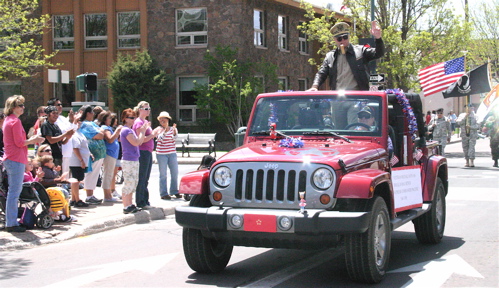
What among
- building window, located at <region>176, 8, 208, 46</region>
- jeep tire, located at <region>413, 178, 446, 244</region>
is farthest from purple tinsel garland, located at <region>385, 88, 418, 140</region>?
A: building window, located at <region>176, 8, 208, 46</region>

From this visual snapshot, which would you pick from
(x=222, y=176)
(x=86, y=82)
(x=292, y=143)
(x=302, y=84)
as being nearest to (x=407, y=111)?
(x=292, y=143)

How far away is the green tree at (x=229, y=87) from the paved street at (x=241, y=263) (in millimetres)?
19827

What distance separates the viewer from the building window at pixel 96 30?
3284 centimetres

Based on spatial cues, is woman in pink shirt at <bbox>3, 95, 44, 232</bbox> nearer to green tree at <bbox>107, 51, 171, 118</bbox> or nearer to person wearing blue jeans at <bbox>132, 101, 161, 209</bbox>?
person wearing blue jeans at <bbox>132, 101, 161, 209</bbox>

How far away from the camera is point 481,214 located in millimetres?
11258

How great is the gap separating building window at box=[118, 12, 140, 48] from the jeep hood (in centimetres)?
2615

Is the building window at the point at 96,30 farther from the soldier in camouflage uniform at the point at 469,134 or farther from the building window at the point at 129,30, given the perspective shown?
the soldier in camouflage uniform at the point at 469,134

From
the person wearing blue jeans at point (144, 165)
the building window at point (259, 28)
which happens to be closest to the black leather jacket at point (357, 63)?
the person wearing blue jeans at point (144, 165)

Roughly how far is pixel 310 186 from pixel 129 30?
27.8 meters

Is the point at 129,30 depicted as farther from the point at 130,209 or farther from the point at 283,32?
the point at 130,209

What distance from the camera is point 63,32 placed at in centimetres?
3356

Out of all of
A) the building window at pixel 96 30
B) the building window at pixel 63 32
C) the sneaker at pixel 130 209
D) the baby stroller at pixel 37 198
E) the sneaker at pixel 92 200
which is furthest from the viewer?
the building window at pixel 63 32

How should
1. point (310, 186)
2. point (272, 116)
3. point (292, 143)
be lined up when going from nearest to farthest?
1. point (310, 186)
2. point (292, 143)
3. point (272, 116)

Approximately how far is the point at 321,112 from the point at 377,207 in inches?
68.6
